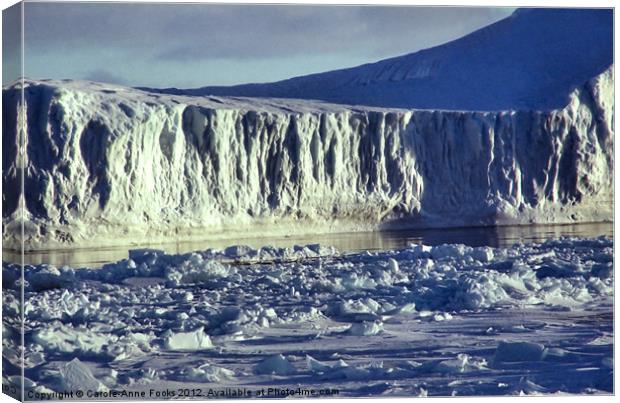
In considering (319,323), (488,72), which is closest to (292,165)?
(488,72)

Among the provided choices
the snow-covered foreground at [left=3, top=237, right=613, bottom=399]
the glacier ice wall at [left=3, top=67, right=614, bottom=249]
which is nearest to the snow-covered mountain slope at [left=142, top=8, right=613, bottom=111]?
the glacier ice wall at [left=3, top=67, right=614, bottom=249]

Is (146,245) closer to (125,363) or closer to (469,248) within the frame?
(125,363)

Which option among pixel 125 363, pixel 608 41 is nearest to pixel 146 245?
pixel 125 363

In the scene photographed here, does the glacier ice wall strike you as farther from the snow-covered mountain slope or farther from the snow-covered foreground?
the snow-covered foreground

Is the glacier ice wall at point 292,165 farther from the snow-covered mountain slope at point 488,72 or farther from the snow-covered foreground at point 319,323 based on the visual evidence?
the snow-covered foreground at point 319,323

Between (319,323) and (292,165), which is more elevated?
(292,165)

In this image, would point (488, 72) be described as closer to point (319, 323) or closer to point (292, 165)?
point (292, 165)
